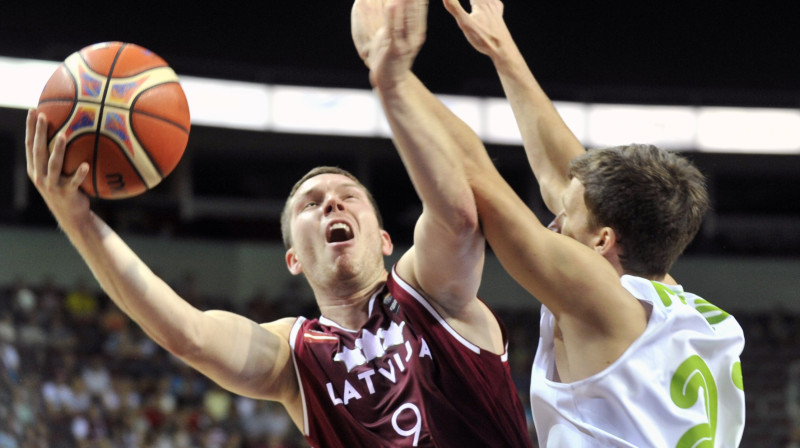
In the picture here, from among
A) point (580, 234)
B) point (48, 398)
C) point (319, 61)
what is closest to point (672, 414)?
point (580, 234)

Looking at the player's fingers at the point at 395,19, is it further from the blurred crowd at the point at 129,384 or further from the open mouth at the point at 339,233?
the blurred crowd at the point at 129,384

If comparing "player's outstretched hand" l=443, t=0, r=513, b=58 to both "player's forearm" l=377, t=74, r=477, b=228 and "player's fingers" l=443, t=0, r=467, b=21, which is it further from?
"player's forearm" l=377, t=74, r=477, b=228

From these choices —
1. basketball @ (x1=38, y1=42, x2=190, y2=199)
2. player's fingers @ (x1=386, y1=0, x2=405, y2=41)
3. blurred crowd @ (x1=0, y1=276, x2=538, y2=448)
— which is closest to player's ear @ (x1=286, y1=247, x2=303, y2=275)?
basketball @ (x1=38, y1=42, x2=190, y2=199)

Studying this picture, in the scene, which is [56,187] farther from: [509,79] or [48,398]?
[48,398]

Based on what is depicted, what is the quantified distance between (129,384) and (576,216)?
31.9 ft

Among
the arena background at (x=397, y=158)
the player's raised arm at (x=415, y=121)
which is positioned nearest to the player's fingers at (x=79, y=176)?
the player's raised arm at (x=415, y=121)

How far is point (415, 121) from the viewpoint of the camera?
2.34 meters

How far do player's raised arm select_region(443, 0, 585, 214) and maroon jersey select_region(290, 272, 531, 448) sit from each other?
0.67 metres

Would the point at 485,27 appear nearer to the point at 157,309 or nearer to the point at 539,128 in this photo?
the point at 539,128

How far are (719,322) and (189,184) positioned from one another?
46.1 feet

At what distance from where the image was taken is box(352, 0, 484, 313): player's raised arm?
2240 millimetres

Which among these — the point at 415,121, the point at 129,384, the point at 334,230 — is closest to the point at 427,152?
the point at 415,121

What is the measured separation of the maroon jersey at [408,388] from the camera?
9.50 feet

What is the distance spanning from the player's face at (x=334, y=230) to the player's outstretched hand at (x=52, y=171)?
0.97 metres
